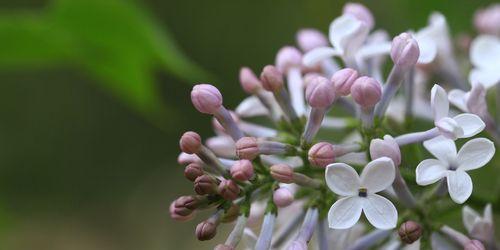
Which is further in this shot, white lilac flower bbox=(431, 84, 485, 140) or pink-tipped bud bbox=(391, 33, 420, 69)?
pink-tipped bud bbox=(391, 33, 420, 69)

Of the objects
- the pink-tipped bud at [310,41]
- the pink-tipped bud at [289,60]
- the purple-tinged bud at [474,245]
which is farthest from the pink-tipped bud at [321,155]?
the pink-tipped bud at [310,41]

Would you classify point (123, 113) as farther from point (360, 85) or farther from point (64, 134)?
point (360, 85)

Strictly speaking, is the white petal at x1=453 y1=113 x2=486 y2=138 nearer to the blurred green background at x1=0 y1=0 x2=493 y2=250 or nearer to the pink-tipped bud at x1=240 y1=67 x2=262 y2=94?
the pink-tipped bud at x1=240 y1=67 x2=262 y2=94

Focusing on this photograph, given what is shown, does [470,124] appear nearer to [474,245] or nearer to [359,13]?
[474,245]

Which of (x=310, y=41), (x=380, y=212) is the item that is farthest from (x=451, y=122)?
(x=310, y=41)

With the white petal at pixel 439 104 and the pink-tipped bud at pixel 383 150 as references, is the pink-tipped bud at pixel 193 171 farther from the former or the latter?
the white petal at pixel 439 104

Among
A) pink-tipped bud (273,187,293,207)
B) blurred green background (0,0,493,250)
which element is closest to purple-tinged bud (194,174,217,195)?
pink-tipped bud (273,187,293,207)

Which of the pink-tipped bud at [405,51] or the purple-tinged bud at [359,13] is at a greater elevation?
the purple-tinged bud at [359,13]
